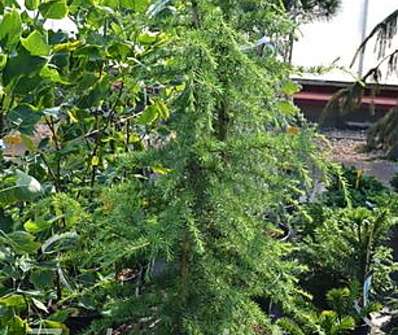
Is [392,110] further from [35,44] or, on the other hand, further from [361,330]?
[35,44]

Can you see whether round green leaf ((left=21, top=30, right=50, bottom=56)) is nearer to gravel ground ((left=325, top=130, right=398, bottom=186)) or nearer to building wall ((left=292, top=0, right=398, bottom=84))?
gravel ground ((left=325, top=130, right=398, bottom=186))

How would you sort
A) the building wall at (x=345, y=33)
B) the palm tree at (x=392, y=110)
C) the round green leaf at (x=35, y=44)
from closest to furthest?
the round green leaf at (x=35, y=44), the palm tree at (x=392, y=110), the building wall at (x=345, y=33)

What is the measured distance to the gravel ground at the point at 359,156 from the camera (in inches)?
180

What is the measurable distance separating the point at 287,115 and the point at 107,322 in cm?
34

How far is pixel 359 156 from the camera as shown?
5.08 m

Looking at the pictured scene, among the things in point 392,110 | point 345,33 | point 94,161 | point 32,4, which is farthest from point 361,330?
point 345,33

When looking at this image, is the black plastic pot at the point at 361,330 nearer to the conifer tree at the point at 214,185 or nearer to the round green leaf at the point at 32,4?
the conifer tree at the point at 214,185

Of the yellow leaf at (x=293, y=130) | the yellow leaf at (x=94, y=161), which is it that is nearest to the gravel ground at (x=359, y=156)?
the yellow leaf at (x=94, y=161)

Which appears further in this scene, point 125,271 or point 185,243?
point 125,271

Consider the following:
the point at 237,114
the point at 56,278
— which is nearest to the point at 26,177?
the point at 237,114

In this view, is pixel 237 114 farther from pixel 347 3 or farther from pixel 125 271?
pixel 347 3

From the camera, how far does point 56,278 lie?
1043 mm

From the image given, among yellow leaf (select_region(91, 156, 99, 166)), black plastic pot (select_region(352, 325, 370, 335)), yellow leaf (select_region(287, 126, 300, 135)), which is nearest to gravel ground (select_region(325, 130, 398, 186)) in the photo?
black plastic pot (select_region(352, 325, 370, 335))

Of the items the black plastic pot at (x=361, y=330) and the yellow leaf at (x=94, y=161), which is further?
the black plastic pot at (x=361, y=330)
